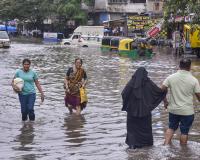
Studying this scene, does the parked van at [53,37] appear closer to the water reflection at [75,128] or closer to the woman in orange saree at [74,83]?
the woman in orange saree at [74,83]

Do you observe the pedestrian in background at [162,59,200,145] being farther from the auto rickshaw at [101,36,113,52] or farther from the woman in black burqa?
the auto rickshaw at [101,36,113,52]

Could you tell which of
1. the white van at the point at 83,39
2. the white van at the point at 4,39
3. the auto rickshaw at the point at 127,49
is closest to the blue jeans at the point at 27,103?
the auto rickshaw at the point at 127,49

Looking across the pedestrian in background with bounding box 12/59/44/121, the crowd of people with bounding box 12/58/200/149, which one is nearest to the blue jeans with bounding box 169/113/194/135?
the crowd of people with bounding box 12/58/200/149

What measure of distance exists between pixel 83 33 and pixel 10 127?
1989 inches

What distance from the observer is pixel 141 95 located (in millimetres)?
8664

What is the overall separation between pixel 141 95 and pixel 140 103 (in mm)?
126

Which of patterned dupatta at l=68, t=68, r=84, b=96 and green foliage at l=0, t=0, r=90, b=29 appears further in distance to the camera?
green foliage at l=0, t=0, r=90, b=29

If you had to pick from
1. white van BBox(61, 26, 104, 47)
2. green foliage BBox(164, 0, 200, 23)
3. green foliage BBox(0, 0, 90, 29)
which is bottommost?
white van BBox(61, 26, 104, 47)

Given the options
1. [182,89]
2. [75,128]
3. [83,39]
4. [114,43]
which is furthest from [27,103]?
[83,39]

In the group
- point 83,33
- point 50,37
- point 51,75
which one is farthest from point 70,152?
point 50,37

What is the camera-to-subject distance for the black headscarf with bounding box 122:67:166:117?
28.3 ft

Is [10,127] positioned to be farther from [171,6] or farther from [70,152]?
[171,6]

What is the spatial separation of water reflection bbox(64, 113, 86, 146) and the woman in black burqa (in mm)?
1409

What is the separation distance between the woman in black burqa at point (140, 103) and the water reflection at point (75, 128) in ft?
4.62
